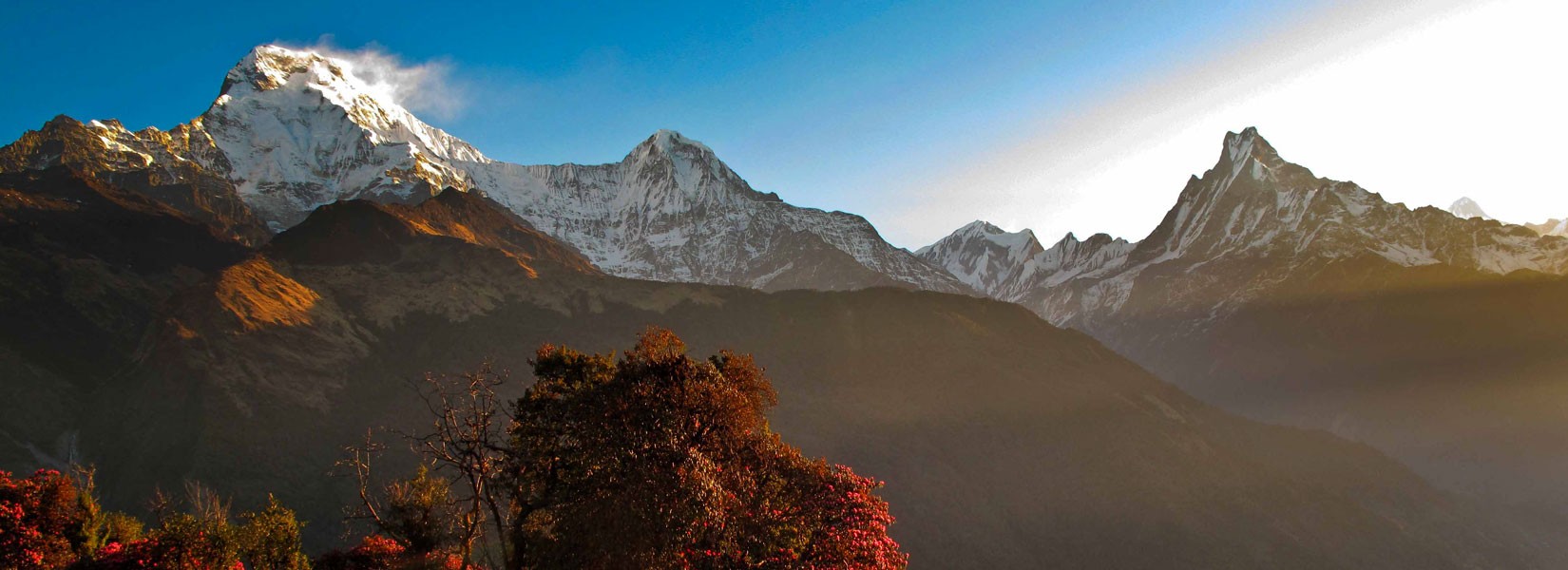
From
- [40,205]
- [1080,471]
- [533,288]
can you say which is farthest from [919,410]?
[40,205]

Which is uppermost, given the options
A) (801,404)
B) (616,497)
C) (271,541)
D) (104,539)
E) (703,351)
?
(703,351)

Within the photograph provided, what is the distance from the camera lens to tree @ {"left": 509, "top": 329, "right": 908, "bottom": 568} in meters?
28.8

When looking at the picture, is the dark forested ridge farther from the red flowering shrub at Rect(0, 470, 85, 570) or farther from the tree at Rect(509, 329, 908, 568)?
the tree at Rect(509, 329, 908, 568)

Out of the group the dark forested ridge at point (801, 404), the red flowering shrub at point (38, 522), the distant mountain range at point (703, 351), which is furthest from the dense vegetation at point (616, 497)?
the distant mountain range at point (703, 351)

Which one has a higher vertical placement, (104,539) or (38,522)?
(38,522)

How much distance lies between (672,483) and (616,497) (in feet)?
6.93

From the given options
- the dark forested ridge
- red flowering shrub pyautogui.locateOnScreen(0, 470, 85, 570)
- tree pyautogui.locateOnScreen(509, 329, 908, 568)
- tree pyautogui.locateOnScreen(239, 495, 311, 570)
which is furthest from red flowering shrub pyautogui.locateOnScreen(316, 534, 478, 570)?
the dark forested ridge

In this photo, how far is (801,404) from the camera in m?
153

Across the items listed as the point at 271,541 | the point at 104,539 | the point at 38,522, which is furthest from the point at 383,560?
the point at 38,522

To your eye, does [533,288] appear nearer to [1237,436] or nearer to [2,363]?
[2,363]

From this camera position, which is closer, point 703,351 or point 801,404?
point 801,404

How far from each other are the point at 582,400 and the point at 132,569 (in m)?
19.8

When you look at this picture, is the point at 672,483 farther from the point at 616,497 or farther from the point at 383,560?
the point at 383,560

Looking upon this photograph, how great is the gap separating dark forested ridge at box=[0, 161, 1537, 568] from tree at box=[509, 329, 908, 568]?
65584 millimetres
